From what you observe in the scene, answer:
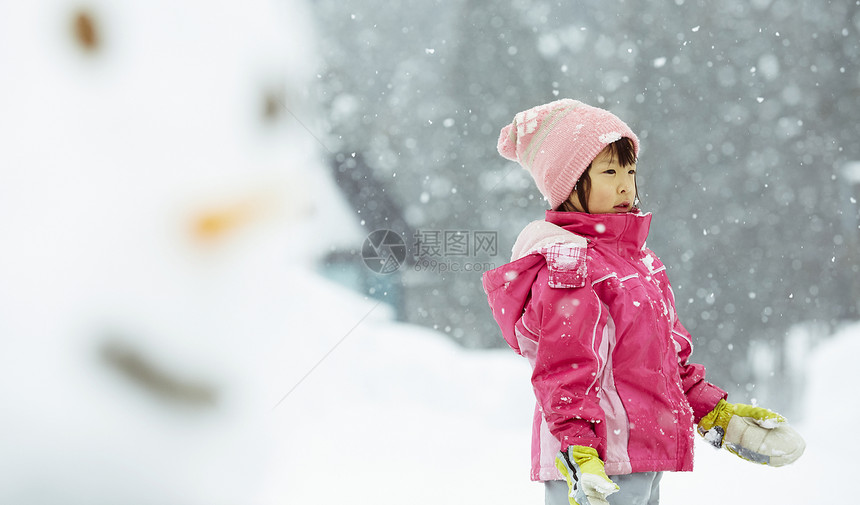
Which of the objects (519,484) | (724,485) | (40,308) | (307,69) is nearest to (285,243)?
(307,69)

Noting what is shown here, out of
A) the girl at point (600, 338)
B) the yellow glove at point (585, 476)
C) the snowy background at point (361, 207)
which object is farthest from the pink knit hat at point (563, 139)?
the snowy background at point (361, 207)

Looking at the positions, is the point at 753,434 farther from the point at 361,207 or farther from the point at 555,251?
the point at 361,207

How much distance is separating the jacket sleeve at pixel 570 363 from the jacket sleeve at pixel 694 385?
20 centimetres

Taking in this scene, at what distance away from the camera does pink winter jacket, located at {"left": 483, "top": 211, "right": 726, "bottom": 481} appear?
70cm

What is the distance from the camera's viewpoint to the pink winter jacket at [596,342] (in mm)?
696

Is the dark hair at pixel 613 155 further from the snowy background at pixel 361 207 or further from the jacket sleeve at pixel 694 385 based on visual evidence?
the snowy background at pixel 361 207

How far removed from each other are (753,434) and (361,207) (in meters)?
1.22

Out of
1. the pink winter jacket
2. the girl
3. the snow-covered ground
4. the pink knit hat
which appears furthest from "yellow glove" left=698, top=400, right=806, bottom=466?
the snow-covered ground

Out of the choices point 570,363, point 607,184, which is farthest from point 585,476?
point 607,184

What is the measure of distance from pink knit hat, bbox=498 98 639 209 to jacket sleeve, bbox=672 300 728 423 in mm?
241

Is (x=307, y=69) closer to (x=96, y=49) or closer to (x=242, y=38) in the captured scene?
(x=242, y=38)

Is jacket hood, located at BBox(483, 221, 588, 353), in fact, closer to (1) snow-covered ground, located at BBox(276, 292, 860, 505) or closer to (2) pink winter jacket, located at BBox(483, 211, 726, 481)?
(2) pink winter jacket, located at BBox(483, 211, 726, 481)

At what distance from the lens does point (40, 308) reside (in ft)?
5.33

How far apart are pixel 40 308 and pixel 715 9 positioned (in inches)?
75.4
